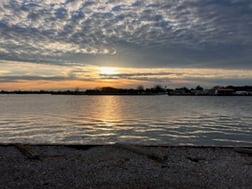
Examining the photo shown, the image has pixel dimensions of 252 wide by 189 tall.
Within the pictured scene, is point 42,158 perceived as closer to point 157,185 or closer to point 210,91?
point 157,185

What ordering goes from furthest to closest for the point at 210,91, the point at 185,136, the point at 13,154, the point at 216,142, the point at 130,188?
1. the point at 210,91
2. the point at 185,136
3. the point at 216,142
4. the point at 13,154
5. the point at 130,188

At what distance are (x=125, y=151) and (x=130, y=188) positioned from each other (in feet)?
12.9

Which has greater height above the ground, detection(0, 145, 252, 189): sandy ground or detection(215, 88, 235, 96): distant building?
detection(215, 88, 235, 96): distant building

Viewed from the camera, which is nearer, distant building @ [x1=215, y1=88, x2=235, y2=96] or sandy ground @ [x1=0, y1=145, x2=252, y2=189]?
sandy ground @ [x1=0, y1=145, x2=252, y2=189]

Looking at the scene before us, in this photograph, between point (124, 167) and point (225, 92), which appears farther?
point (225, 92)

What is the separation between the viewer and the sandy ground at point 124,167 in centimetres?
703

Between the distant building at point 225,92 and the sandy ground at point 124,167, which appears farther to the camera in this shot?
the distant building at point 225,92

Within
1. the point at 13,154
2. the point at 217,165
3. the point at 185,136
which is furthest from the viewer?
the point at 185,136

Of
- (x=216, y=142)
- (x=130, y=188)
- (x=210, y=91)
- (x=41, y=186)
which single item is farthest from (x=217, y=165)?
(x=210, y=91)

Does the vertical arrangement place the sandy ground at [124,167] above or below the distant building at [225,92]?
below

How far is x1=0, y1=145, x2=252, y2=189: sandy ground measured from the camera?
7027mm

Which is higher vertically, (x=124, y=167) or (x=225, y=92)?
(x=225, y=92)

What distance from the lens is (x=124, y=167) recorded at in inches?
331

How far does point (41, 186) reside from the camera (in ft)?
22.0
